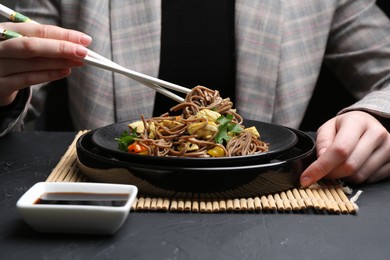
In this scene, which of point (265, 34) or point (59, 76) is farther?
point (265, 34)

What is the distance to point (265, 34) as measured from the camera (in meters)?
2.16

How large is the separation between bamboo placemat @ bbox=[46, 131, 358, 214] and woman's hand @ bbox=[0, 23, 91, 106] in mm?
430

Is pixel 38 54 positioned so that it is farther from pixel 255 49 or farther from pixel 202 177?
pixel 255 49

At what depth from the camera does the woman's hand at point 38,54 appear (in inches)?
50.1

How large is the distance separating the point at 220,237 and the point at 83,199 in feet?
0.96

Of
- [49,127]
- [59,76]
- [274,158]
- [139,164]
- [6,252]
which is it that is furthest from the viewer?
[49,127]

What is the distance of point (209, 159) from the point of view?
111 centimetres

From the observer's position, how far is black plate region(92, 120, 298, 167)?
1.12m

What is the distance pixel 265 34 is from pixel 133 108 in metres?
0.66

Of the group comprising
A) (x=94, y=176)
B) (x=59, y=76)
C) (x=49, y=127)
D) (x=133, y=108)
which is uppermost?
(x=59, y=76)

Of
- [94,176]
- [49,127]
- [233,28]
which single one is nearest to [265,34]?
[233,28]

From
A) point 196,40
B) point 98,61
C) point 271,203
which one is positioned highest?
point 98,61

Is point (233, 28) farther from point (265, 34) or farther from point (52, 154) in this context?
point (52, 154)

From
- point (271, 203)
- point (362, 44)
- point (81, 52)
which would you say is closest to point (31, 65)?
point (81, 52)
